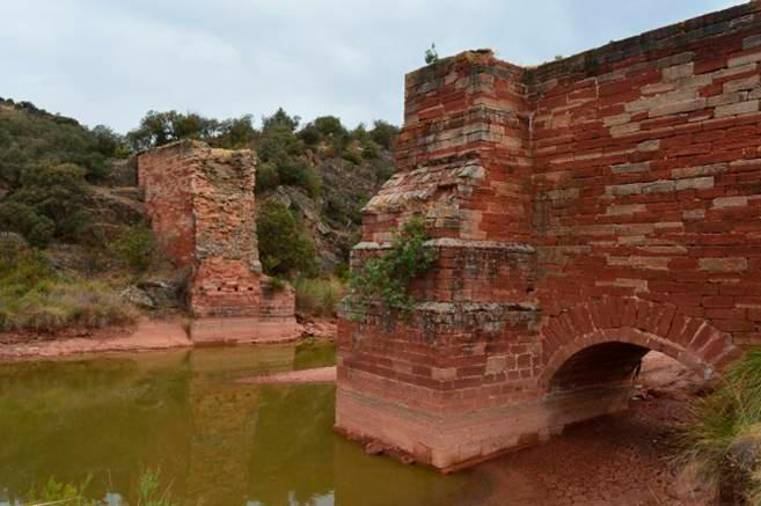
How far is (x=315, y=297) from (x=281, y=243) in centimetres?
212

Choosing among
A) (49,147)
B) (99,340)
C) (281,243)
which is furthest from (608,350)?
(49,147)

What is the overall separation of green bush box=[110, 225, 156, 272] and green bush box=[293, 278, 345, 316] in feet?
14.9

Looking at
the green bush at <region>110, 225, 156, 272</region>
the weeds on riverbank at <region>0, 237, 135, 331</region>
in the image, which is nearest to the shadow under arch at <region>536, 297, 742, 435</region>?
the weeds on riverbank at <region>0, 237, 135, 331</region>

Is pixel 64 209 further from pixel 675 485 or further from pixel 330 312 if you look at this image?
pixel 675 485

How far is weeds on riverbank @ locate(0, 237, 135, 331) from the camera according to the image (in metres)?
15.4

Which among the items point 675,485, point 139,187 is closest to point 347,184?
point 139,187

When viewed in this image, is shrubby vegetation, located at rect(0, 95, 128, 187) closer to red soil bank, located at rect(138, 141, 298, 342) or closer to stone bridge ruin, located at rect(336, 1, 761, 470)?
red soil bank, located at rect(138, 141, 298, 342)

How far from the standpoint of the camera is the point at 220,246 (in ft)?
61.5

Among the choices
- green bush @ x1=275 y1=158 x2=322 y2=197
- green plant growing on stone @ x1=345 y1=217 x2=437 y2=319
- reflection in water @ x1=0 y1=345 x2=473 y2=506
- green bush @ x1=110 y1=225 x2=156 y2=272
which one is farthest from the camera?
green bush @ x1=275 y1=158 x2=322 y2=197

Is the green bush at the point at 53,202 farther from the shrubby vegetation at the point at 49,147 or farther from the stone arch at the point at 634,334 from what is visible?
the stone arch at the point at 634,334

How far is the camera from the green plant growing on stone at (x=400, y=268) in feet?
23.9

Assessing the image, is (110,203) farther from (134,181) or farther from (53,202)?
(134,181)

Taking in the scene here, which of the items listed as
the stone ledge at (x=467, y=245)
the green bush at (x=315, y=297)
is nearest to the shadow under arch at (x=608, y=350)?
the stone ledge at (x=467, y=245)

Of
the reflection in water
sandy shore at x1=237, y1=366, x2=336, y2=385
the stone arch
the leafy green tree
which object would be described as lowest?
the reflection in water
